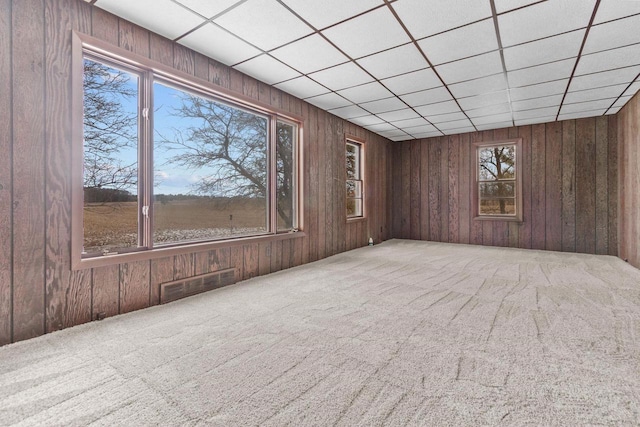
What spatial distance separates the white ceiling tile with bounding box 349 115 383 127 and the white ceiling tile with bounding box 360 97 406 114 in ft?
1.34

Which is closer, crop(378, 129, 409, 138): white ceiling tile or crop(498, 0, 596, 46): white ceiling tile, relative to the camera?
crop(498, 0, 596, 46): white ceiling tile

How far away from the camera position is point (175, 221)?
2893mm

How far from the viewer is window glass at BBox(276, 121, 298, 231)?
387 centimetres

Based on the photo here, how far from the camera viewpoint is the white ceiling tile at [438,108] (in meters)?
4.24

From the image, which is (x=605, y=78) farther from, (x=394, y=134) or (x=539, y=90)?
(x=394, y=134)

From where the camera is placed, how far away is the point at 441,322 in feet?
6.70

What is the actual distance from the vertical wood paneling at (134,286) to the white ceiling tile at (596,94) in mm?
5325

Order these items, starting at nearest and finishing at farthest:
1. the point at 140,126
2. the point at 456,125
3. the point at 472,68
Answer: the point at 140,126
the point at 472,68
the point at 456,125

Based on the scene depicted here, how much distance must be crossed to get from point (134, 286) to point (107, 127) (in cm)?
129

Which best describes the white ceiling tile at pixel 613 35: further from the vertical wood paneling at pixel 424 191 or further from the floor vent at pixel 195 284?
the floor vent at pixel 195 284

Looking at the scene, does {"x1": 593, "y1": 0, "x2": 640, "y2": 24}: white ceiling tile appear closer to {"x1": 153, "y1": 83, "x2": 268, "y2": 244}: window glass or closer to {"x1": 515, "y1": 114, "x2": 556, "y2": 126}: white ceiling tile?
{"x1": 515, "y1": 114, "x2": 556, "y2": 126}: white ceiling tile

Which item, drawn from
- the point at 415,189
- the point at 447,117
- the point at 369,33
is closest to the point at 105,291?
the point at 369,33

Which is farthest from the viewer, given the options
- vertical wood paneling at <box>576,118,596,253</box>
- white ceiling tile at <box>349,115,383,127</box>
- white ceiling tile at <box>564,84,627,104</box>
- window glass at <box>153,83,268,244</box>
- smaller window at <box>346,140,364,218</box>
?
smaller window at <box>346,140,364,218</box>

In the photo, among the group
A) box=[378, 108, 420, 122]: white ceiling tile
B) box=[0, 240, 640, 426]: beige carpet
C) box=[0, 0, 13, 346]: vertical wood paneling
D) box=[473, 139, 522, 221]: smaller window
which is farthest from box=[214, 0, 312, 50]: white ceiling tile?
box=[473, 139, 522, 221]: smaller window
